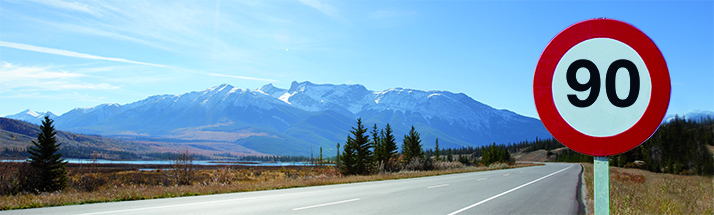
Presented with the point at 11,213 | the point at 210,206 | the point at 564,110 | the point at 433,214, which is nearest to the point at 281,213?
the point at 210,206

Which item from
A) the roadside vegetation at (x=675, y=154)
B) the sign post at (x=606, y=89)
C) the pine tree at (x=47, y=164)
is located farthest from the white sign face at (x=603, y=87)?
the roadside vegetation at (x=675, y=154)

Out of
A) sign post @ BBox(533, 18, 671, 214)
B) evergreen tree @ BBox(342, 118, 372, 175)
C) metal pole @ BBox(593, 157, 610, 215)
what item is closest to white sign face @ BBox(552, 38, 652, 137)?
sign post @ BBox(533, 18, 671, 214)

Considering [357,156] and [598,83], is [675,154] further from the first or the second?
[598,83]

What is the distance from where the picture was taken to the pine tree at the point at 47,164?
1158 inches

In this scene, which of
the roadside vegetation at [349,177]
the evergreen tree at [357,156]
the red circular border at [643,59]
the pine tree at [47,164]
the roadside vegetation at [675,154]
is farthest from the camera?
the roadside vegetation at [675,154]

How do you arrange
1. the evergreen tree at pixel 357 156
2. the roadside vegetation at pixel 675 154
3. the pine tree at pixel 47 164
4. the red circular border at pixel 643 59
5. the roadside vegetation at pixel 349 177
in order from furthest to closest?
the roadside vegetation at pixel 675 154
the evergreen tree at pixel 357 156
the pine tree at pixel 47 164
the roadside vegetation at pixel 349 177
the red circular border at pixel 643 59

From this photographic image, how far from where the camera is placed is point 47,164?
3050 centimetres

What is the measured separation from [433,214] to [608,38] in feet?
23.8

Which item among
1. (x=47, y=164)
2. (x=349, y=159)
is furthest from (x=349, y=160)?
(x=47, y=164)

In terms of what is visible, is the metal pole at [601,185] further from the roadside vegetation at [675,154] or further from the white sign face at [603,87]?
the roadside vegetation at [675,154]

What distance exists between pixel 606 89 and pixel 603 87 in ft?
0.05

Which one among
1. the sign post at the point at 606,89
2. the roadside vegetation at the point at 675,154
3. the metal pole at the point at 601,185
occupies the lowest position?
the roadside vegetation at the point at 675,154

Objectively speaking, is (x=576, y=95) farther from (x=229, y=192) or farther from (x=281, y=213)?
(x=229, y=192)

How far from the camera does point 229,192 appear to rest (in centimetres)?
1469
